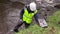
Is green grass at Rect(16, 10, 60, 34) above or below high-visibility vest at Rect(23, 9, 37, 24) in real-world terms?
below

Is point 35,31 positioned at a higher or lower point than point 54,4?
lower

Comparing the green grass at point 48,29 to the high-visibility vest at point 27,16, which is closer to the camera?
the high-visibility vest at point 27,16

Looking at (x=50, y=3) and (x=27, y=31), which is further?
(x=50, y=3)

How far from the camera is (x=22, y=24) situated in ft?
28.8

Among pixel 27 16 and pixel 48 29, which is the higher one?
pixel 27 16

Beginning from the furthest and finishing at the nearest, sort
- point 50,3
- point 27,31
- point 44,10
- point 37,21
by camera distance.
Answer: point 50,3
point 44,10
point 37,21
point 27,31

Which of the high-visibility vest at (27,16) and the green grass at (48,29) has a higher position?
the high-visibility vest at (27,16)

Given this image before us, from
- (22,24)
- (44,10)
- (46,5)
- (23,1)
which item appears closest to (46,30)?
(22,24)

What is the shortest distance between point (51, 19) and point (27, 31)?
1.45 meters

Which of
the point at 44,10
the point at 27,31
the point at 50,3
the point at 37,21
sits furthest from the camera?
Answer: the point at 50,3

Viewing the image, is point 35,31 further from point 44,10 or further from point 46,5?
point 46,5

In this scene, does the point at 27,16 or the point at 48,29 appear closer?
the point at 27,16

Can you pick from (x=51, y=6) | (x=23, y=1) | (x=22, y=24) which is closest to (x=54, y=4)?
(x=51, y=6)

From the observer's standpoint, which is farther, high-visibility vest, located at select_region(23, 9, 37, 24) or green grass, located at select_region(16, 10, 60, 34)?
green grass, located at select_region(16, 10, 60, 34)
